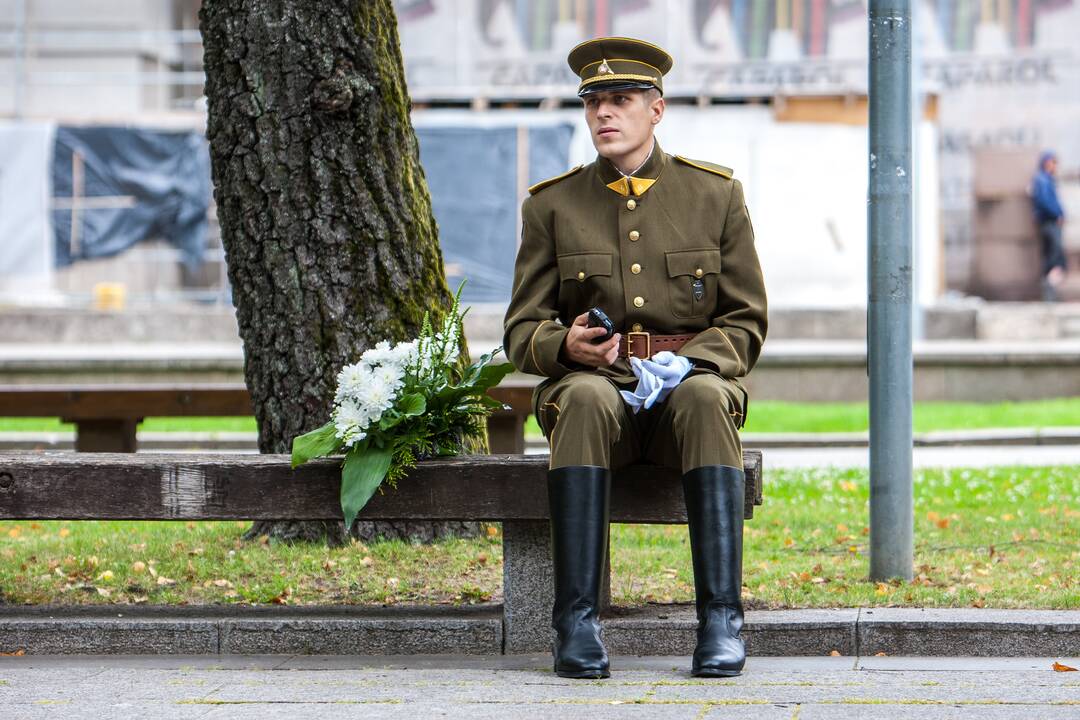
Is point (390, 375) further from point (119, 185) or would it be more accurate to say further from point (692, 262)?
point (119, 185)

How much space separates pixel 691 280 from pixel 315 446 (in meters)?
1.20

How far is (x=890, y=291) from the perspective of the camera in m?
5.83

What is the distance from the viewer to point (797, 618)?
4.96 meters

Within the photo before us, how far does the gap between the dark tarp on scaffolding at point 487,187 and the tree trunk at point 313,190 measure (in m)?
12.5

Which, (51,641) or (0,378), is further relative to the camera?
(0,378)

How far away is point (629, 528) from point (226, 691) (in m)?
3.26

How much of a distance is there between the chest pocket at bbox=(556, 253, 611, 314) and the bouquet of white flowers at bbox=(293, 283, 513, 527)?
0.28 meters

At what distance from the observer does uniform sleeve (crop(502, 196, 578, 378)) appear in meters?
4.88

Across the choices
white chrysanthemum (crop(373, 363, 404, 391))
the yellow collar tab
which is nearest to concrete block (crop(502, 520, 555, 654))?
white chrysanthemum (crop(373, 363, 404, 391))

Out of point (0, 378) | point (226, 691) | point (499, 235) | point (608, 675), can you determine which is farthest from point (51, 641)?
point (499, 235)

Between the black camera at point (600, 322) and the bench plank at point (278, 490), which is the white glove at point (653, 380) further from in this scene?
the bench plank at point (278, 490)

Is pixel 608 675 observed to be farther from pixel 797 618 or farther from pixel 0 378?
pixel 0 378

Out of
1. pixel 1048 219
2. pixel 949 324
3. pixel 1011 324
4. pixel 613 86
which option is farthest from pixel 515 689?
pixel 1048 219

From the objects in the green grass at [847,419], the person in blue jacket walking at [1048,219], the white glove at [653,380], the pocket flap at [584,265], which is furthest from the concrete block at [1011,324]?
the white glove at [653,380]
